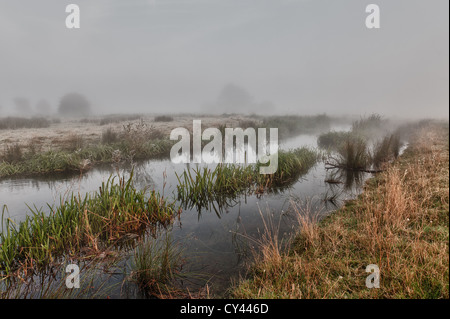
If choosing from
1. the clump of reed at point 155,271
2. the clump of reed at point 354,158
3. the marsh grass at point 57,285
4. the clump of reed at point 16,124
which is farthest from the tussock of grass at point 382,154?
the clump of reed at point 16,124

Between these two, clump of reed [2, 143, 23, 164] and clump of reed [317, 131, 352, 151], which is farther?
clump of reed [317, 131, 352, 151]

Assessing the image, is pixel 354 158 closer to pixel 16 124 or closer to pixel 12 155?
pixel 12 155

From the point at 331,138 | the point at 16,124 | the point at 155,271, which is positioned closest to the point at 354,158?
the point at 331,138

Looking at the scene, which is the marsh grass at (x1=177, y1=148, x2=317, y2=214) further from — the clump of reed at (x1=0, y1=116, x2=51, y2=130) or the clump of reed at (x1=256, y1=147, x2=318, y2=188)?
the clump of reed at (x1=0, y1=116, x2=51, y2=130)

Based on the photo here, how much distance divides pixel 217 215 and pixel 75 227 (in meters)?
3.37

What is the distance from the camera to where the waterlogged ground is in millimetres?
3773

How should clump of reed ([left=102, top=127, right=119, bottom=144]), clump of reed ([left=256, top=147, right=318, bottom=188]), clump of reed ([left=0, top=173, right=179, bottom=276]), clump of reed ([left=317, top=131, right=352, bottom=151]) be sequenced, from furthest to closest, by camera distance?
clump of reed ([left=317, top=131, right=352, bottom=151]) → clump of reed ([left=102, top=127, right=119, bottom=144]) → clump of reed ([left=256, top=147, right=318, bottom=188]) → clump of reed ([left=0, top=173, right=179, bottom=276])

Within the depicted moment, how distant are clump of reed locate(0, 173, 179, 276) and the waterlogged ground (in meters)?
0.45

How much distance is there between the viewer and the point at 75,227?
416 centimetres

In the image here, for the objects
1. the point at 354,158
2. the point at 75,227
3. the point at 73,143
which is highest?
the point at 73,143

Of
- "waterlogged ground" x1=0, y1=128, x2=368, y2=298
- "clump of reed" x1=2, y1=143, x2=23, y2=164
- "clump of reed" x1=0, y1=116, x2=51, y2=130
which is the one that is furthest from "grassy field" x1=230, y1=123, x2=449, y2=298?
"clump of reed" x1=0, y1=116, x2=51, y2=130

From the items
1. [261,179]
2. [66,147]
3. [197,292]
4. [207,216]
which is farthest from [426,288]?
[66,147]

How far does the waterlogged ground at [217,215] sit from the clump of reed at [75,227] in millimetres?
455
